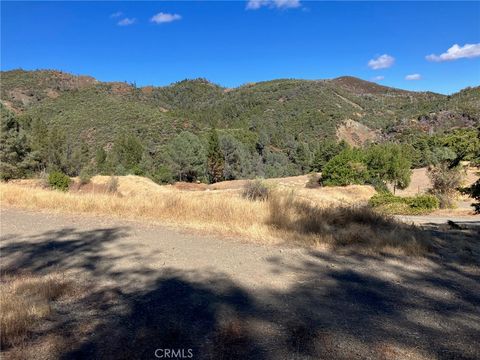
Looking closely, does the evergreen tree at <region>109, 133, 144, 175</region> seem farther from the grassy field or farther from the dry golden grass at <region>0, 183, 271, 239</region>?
the grassy field

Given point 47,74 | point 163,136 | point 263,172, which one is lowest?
point 263,172

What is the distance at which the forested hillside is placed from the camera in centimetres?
5872

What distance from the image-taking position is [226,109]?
129750 mm

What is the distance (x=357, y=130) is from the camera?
339ft

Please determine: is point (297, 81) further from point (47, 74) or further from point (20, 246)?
point (20, 246)

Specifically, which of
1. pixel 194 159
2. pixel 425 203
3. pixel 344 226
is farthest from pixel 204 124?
pixel 344 226

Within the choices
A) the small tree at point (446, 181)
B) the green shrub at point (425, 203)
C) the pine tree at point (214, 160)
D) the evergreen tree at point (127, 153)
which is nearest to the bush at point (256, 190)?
the green shrub at point (425, 203)

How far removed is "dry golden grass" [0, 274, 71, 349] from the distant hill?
239ft

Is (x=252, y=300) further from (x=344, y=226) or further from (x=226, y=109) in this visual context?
(x=226, y=109)

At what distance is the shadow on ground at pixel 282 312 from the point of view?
8.86 feet

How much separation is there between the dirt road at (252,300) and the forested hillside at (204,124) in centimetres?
1200

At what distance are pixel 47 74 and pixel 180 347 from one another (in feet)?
444

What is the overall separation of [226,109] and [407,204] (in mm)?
103579

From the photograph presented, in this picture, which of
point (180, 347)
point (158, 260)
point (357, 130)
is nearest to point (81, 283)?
point (158, 260)
